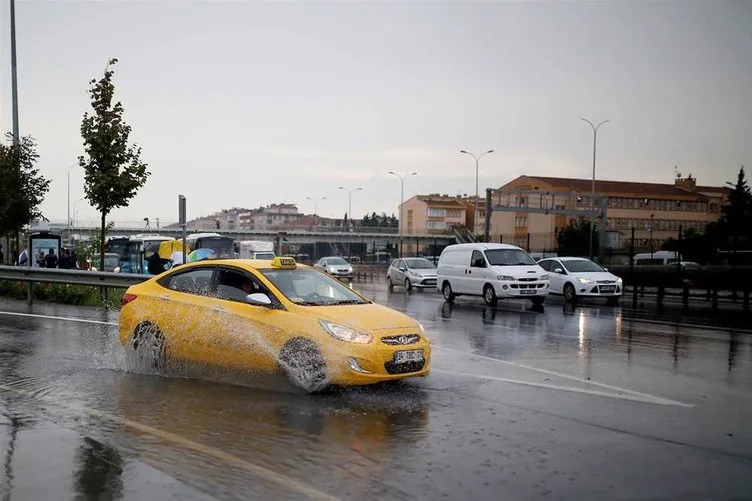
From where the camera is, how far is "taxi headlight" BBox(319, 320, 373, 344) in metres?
8.59

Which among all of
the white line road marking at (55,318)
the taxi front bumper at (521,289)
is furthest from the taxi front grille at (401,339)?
the taxi front bumper at (521,289)

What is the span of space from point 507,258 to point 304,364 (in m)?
16.8

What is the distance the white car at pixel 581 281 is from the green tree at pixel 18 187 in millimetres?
19710

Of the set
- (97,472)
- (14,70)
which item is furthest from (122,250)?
(97,472)

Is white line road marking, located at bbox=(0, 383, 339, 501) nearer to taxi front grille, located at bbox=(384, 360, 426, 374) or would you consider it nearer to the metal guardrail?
taxi front grille, located at bbox=(384, 360, 426, 374)

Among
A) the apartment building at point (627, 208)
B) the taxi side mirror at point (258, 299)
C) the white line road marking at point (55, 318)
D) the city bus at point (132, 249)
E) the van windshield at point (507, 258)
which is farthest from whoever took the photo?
the apartment building at point (627, 208)

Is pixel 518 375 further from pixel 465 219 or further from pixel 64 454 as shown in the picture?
pixel 465 219

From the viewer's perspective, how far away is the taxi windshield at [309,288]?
9.48 metres

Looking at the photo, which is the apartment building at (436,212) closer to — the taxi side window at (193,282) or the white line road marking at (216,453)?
the taxi side window at (193,282)

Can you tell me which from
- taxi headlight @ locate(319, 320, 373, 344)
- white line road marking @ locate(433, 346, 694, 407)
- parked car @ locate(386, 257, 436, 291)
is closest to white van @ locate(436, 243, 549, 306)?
parked car @ locate(386, 257, 436, 291)

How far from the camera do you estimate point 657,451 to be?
21.4 ft

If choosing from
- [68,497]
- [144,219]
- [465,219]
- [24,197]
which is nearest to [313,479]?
[68,497]

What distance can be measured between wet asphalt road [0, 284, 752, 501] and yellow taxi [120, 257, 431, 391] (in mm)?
311

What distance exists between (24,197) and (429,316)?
58.5ft
